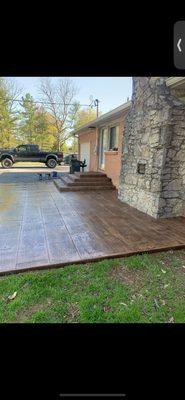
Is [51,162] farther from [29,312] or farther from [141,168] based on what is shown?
[29,312]

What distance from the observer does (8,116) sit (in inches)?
977

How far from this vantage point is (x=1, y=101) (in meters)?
23.4

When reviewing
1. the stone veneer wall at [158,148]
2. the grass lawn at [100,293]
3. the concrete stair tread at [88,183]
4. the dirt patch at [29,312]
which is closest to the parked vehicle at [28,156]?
the concrete stair tread at [88,183]

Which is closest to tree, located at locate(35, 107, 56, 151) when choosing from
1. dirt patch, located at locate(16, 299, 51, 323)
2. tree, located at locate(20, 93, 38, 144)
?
tree, located at locate(20, 93, 38, 144)

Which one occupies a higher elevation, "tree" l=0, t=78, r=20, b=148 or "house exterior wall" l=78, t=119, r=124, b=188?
"tree" l=0, t=78, r=20, b=148

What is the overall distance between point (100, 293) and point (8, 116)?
84.9 ft

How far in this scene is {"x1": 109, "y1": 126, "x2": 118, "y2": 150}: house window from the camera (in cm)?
854

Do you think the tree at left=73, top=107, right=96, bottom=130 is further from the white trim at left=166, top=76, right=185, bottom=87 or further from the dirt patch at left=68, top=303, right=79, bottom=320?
the dirt patch at left=68, top=303, right=79, bottom=320

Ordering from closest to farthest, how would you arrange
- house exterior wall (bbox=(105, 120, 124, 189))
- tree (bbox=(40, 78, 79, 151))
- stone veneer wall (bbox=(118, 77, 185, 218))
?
stone veneer wall (bbox=(118, 77, 185, 218)), house exterior wall (bbox=(105, 120, 124, 189)), tree (bbox=(40, 78, 79, 151))

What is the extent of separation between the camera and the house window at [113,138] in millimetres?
8539

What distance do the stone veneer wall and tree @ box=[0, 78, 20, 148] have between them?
2015cm

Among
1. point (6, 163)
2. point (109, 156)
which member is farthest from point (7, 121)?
point (109, 156)

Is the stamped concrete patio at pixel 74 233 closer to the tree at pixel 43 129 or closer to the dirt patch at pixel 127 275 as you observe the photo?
the dirt patch at pixel 127 275

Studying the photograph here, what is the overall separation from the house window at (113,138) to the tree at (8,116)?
1686cm
